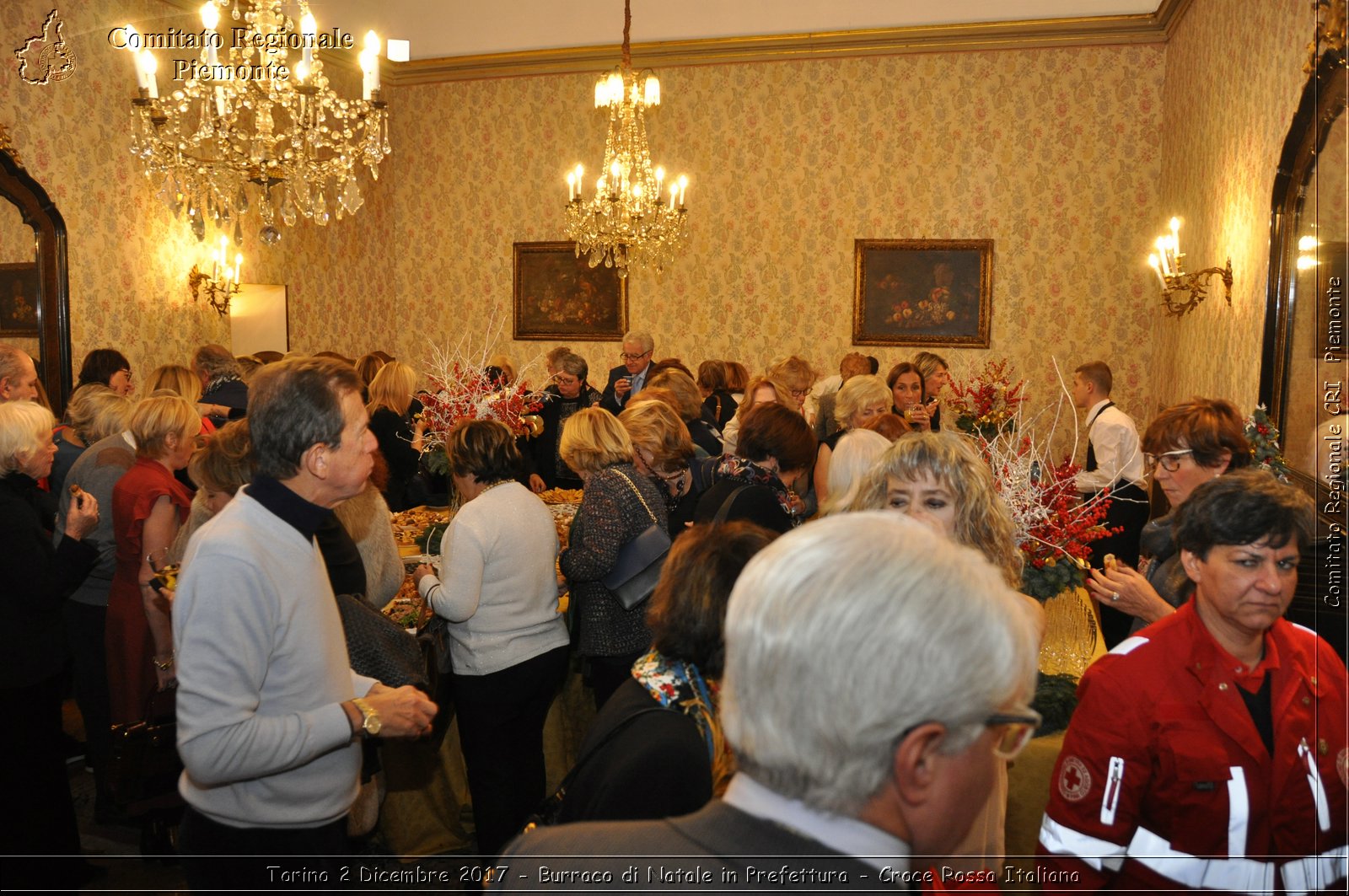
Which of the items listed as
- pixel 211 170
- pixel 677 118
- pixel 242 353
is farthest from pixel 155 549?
pixel 677 118

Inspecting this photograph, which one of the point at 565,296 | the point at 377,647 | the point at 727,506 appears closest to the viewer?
the point at 377,647

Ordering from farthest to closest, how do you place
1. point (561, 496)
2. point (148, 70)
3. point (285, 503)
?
1. point (561, 496)
2. point (148, 70)
3. point (285, 503)

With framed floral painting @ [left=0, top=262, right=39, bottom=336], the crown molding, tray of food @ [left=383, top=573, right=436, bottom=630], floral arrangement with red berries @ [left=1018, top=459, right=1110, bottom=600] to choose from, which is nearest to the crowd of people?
tray of food @ [left=383, top=573, right=436, bottom=630]

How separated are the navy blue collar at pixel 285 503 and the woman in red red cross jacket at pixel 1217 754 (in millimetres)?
1726

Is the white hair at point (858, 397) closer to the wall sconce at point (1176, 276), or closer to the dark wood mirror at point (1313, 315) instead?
the dark wood mirror at point (1313, 315)

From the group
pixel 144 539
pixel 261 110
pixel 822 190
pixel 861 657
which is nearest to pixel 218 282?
pixel 261 110

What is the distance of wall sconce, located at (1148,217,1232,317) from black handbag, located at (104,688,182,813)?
693 cm

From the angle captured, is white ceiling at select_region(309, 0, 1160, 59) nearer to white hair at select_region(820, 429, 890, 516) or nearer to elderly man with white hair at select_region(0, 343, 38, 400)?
elderly man with white hair at select_region(0, 343, 38, 400)

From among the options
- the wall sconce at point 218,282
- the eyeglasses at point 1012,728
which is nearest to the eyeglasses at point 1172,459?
the eyeglasses at point 1012,728

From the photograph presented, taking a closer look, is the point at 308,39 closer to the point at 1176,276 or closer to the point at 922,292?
the point at 1176,276

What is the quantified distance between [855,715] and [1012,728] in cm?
22

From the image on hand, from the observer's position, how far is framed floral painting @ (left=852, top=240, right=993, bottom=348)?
1018cm

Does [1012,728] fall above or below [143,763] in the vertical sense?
above

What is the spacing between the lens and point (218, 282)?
9.12 metres
